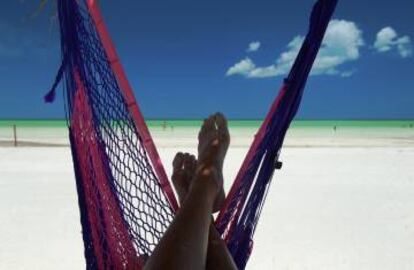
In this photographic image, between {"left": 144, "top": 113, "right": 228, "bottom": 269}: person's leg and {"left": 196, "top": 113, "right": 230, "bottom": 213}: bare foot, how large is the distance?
0.02 m

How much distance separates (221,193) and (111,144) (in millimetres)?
360

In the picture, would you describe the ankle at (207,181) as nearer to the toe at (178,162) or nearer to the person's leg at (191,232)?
the person's leg at (191,232)

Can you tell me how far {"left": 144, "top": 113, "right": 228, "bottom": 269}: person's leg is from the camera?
780mm

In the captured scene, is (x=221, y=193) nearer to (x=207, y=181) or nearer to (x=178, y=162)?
(x=207, y=181)

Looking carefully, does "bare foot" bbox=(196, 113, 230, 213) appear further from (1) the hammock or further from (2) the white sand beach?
(2) the white sand beach

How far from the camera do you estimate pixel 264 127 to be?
3.95ft

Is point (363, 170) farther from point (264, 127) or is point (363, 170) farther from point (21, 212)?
point (264, 127)

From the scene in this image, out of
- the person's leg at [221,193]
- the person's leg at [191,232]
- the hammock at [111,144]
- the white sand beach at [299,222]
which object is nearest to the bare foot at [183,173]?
the person's leg at [221,193]

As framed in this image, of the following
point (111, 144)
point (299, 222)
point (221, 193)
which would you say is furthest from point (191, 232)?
point (299, 222)

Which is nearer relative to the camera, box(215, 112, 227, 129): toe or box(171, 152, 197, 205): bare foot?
box(171, 152, 197, 205): bare foot

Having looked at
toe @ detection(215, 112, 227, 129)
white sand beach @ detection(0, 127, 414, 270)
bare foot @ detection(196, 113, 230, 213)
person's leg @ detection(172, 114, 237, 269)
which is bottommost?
white sand beach @ detection(0, 127, 414, 270)

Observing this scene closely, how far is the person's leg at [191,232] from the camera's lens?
0.78 m

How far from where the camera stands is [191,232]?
2.77 feet

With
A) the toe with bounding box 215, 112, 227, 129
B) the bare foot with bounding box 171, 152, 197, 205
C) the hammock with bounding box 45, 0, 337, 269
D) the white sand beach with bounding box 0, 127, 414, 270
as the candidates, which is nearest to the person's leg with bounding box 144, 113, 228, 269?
the hammock with bounding box 45, 0, 337, 269
